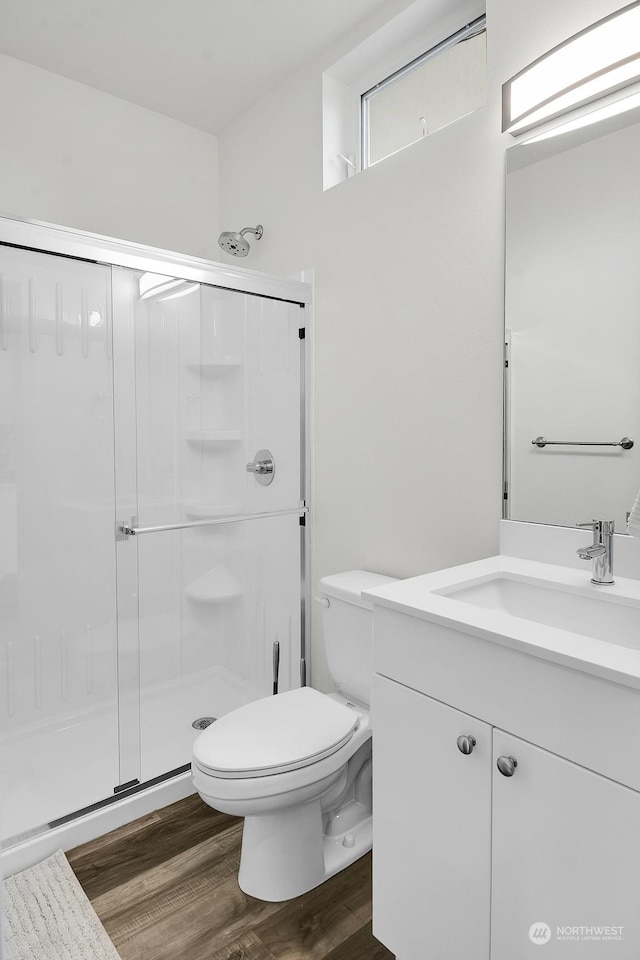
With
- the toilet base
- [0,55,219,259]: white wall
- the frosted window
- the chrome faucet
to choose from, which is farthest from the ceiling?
the toilet base

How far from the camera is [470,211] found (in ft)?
5.45

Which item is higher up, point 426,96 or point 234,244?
point 426,96

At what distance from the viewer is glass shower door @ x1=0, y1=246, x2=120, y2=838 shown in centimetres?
168

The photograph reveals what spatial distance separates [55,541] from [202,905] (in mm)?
1080

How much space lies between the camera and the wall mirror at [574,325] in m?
1.34

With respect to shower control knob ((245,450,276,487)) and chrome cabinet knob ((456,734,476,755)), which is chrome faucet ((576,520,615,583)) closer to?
chrome cabinet knob ((456,734,476,755))

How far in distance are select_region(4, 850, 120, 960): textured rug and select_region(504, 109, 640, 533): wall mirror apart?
1.48m

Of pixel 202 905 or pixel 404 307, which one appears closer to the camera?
pixel 202 905

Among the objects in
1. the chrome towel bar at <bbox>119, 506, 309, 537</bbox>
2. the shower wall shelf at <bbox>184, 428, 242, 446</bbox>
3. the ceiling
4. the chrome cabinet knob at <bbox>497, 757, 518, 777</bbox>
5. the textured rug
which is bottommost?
the textured rug

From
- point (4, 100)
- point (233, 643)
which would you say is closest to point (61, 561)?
point (233, 643)

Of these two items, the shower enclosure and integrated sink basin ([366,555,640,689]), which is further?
the shower enclosure

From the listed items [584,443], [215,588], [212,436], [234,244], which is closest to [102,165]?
[234,244]

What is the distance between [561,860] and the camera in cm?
93

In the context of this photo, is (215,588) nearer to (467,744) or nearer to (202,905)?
(202,905)
